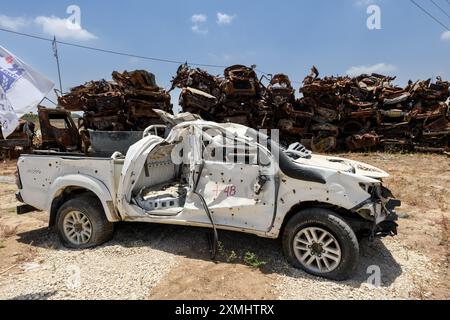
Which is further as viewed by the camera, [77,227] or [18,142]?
[18,142]

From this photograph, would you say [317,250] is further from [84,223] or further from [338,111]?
[338,111]

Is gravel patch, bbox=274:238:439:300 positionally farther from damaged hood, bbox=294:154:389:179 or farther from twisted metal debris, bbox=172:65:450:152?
twisted metal debris, bbox=172:65:450:152

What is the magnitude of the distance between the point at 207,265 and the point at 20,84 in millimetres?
3340

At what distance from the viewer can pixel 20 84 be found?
4.17 meters

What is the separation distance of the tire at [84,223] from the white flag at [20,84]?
1507mm

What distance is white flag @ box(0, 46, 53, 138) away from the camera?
13.4 feet

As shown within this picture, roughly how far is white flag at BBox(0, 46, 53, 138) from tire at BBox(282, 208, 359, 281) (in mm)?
3570

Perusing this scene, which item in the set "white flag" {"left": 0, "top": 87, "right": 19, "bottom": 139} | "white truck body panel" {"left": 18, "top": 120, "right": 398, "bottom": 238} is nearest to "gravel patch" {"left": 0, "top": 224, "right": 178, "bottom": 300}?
"white truck body panel" {"left": 18, "top": 120, "right": 398, "bottom": 238}

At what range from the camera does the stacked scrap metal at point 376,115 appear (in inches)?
527

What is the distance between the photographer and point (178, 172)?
588 centimetres

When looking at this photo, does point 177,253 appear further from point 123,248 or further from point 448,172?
point 448,172

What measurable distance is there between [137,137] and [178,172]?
3.11 feet

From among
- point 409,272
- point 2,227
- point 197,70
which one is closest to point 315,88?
point 197,70

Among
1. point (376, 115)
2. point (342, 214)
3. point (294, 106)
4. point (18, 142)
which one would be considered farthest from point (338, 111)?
point (18, 142)
